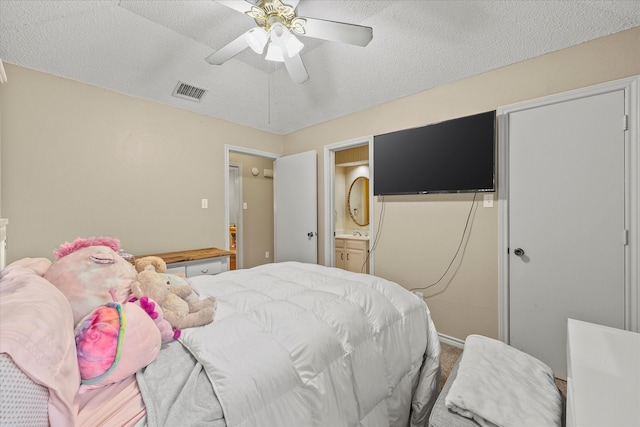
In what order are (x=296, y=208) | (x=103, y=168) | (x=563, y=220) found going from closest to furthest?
(x=563, y=220)
(x=103, y=168)
(x=296, y=208)

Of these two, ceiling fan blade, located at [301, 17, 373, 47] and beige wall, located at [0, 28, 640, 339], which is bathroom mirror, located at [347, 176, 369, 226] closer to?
beige wall, located at [0, 28, 640, 339]

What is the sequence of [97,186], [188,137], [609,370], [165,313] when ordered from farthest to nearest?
[188,137], [97,186], [165,313], [609,370]

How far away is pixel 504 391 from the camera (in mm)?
1159

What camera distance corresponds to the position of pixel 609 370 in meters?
0.96

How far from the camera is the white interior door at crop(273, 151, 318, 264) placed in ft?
12.1

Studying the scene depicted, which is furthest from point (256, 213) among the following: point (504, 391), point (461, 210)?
point (504, 391)

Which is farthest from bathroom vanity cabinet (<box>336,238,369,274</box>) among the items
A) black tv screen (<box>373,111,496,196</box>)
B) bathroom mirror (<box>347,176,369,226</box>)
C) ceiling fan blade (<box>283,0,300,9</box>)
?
ceiling fan blade (<box>283,0,300,9</box>)

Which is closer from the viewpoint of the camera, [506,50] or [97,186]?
[506,50]

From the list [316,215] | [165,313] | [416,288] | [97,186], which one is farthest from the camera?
[316,215]

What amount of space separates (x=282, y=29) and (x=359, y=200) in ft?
10.6

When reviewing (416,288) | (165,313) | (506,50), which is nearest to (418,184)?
(416,288)

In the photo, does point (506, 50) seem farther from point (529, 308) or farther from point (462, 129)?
point (529, 308)

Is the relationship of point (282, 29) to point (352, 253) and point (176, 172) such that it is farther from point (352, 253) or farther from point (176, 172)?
point (352, 253)

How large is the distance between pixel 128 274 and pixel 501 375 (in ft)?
5.70
